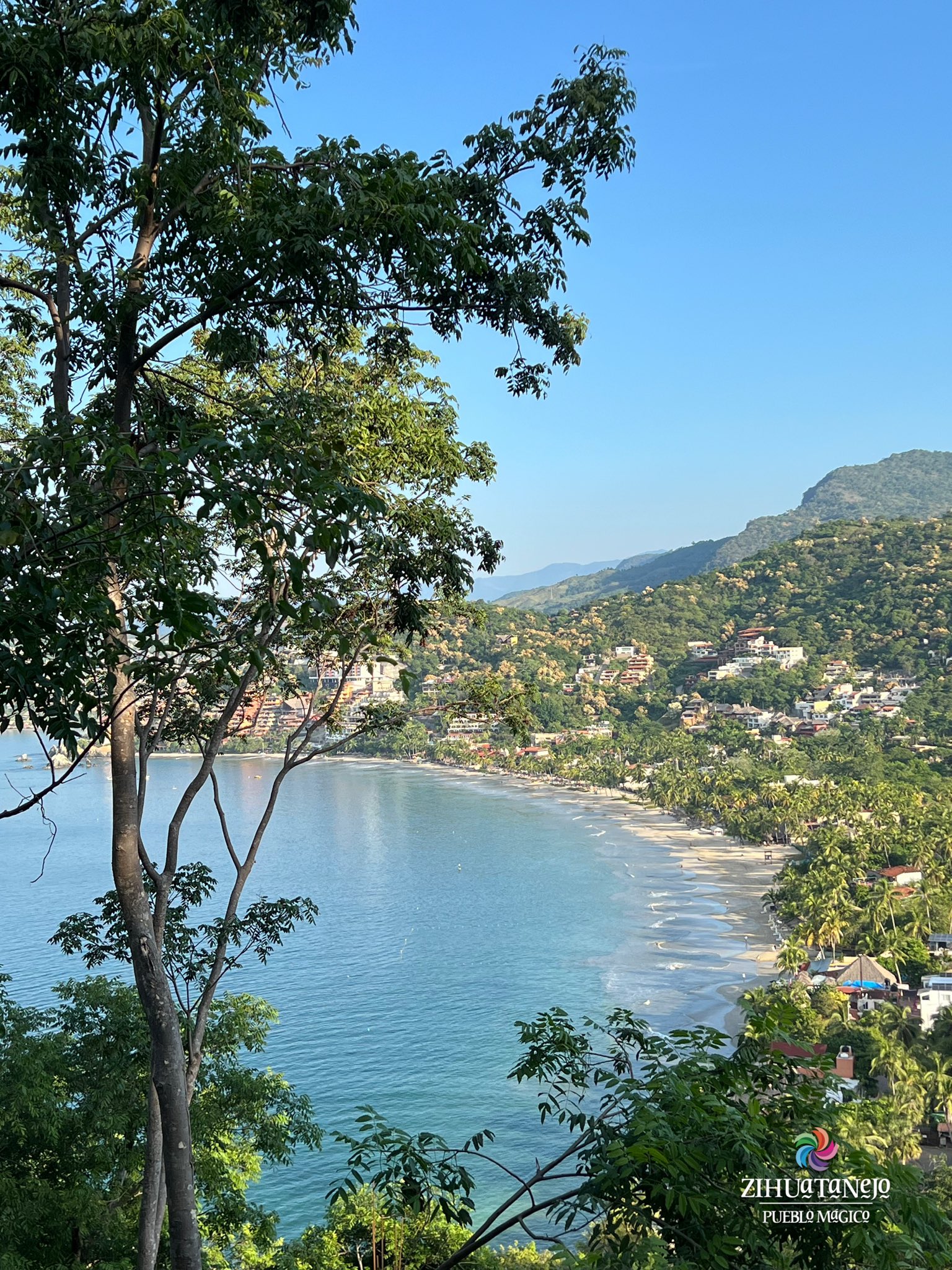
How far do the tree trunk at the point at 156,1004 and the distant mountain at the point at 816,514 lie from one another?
14675 cm

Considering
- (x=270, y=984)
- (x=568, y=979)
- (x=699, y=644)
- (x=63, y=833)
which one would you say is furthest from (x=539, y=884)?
(x=699, y=644)

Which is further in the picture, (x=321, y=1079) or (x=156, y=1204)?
(x=321, y=1079)

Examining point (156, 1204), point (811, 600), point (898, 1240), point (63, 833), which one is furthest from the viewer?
point (811, 600)

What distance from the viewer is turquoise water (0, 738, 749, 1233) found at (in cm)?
1670

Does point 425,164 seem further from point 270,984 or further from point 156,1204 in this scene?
point 270,984

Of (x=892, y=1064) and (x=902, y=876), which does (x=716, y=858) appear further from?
(x=892, y=1064)

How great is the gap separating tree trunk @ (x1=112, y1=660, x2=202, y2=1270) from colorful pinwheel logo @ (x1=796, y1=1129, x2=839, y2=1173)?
169cm

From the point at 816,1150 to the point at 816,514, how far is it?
181559 millimetres

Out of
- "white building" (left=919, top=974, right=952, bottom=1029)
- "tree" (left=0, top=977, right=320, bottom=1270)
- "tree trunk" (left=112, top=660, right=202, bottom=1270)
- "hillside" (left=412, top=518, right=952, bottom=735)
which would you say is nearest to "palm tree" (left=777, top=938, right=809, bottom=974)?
"white building" (left=919, top=974, right=952, bottom=1029)

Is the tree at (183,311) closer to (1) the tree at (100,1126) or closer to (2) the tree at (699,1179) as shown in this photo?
(2) the tree at (699,1179)

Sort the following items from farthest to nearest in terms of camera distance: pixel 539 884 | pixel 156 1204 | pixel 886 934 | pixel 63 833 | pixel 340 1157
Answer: pixel 63 833, pixel 539 884, pixel 886 934, pixel 340 1157, pixel 156 1204

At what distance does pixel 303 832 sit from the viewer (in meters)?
42.4

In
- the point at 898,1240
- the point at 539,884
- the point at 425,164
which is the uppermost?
the point at 425,164

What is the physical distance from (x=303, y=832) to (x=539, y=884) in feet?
44.5
